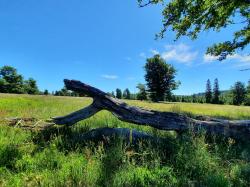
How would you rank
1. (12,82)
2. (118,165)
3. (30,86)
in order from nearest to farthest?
1. (118,165)
2. (12,82)
3. (30,86)

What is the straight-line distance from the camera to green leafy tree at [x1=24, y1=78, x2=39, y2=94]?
120800mm

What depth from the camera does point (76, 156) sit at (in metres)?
5.64

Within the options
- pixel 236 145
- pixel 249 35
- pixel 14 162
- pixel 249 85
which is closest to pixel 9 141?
pixel 14 162

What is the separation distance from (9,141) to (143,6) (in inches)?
409

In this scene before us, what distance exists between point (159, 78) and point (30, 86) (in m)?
75.9

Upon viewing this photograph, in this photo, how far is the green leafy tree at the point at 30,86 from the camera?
12080 centimetres

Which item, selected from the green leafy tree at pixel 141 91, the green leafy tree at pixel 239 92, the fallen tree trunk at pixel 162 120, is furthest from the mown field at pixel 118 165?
the green leafy tree at pixel 239 92

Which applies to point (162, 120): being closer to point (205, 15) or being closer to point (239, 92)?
point (205, 15)

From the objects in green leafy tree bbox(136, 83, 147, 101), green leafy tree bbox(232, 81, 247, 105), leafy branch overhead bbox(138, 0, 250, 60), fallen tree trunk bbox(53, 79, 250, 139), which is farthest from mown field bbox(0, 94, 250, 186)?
green leafy tree bbox(232, 81, 247, 105)

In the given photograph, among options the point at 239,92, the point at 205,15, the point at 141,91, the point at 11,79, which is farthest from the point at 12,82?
the point at 205,15

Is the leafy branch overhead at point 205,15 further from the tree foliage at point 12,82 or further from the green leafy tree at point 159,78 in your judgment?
the tree foliage at point 12,82

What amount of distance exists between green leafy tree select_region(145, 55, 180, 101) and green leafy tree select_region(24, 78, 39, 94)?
67083mm

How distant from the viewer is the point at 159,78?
74.6 m

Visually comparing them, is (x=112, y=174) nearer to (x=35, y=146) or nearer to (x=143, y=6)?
(x=35, y=146)
